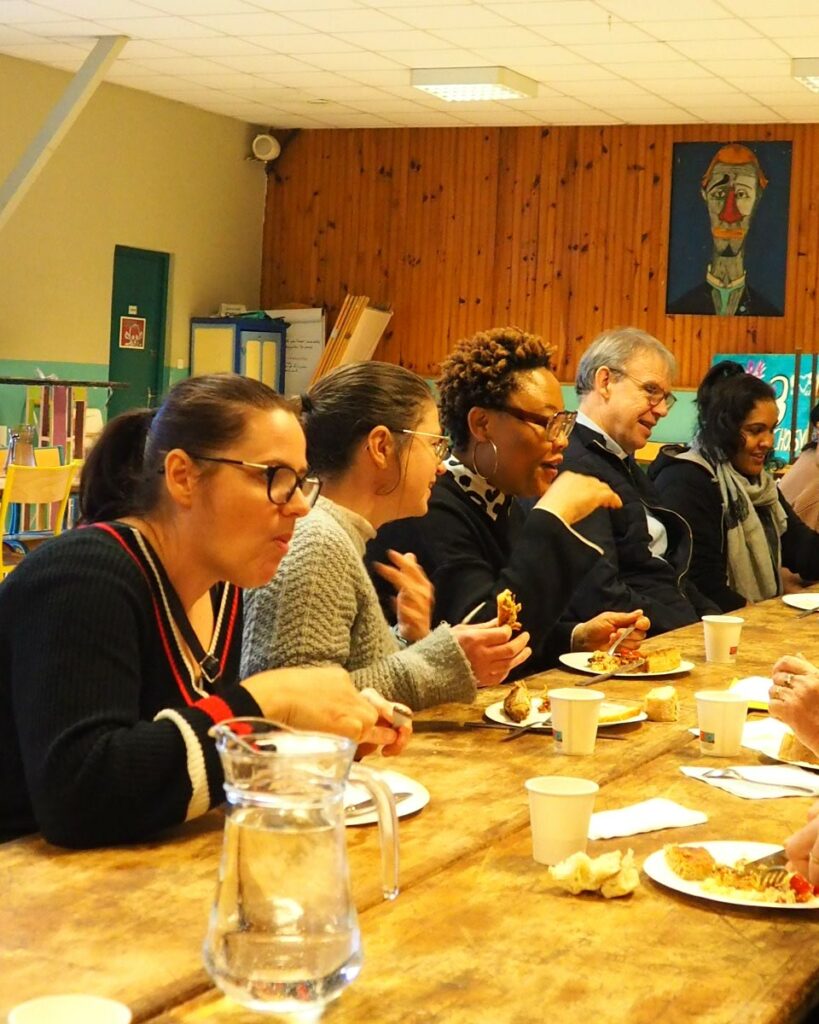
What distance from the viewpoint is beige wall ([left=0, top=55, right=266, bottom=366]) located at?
9.52m

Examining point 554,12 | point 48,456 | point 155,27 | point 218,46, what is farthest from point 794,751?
point 218,46

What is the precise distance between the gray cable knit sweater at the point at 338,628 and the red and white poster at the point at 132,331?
8466mm

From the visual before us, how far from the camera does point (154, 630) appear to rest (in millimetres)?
1877

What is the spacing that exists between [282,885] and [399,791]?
0.76 meters

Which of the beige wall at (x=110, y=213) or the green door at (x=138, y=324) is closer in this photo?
the beige wall at (x=110, y=213)

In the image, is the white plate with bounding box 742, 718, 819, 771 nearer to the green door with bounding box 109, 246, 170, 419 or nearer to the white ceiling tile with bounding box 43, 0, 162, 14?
the white ceiling tile with bounding box 43, 0, 162, 14

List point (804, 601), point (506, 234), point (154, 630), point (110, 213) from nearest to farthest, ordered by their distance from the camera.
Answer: point (154, 630) < point (804, 601) < point (110, 213) < point (506, 234)

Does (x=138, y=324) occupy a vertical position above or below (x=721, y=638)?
above

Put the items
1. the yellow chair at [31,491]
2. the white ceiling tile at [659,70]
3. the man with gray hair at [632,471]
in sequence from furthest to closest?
the white ceiling tile at [659,70] → the yellow chair at [31,491] → the man with gray hair at [632,471]

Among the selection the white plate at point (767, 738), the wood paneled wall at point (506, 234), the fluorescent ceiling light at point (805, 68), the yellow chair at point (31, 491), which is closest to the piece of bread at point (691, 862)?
the white plate at point (767, 738)

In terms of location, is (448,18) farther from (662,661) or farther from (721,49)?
(662,661)

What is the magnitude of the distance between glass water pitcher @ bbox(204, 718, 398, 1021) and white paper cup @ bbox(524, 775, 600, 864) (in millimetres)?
504

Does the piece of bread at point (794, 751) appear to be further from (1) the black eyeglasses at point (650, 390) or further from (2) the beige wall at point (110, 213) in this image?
(2) the beige wall at point (110, 213)

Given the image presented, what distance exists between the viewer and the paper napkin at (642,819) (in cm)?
183
